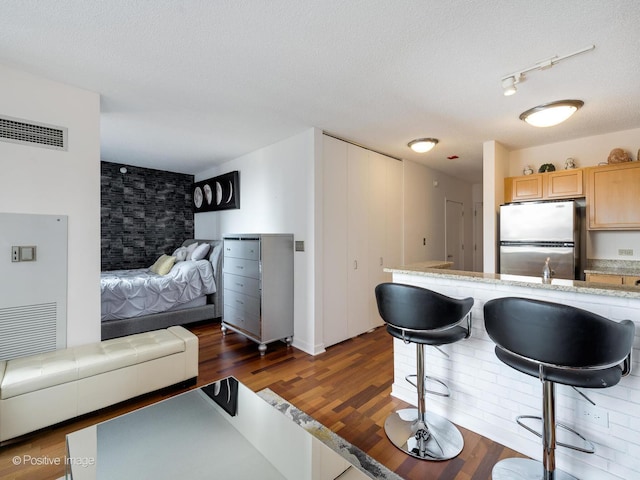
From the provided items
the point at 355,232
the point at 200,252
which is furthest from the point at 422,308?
the point at 200,252

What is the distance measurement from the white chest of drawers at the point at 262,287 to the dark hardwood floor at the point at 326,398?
241mm

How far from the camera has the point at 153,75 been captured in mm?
2148

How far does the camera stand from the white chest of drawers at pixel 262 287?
3.25 metres

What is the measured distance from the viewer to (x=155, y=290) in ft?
12.3

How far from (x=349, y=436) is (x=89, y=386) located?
1.83 metres

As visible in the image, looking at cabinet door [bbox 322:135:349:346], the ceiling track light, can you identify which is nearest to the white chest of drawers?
cabinet door [bbox 322:135:349:346]

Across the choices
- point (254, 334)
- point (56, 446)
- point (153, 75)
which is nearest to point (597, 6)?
point (153, 75)

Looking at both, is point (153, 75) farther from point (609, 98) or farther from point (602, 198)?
point (602, 198)

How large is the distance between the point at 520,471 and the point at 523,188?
340 cm

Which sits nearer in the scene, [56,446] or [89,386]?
[56,446]

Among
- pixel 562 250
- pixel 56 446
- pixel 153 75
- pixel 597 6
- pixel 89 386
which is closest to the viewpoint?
pixel 597 6

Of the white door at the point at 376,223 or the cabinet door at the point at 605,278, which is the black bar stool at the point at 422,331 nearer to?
the white door at the point at 376,223

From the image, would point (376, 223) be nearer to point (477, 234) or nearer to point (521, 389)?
point (521, 389)

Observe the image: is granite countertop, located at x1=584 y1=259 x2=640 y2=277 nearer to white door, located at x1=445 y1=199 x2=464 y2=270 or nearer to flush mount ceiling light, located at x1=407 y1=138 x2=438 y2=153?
white door, located at x1=445 y1=199 x2=464 y2=270
